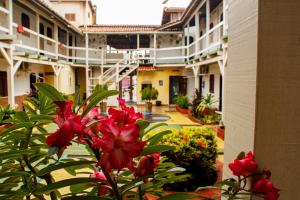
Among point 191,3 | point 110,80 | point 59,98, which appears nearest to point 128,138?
point 59,98

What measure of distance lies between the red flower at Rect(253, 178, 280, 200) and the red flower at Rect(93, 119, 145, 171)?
1.44 feet

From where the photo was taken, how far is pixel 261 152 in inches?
39.6

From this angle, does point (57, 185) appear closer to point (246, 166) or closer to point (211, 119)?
point (246, 166)

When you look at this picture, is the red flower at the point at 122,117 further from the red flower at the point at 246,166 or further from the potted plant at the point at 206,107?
the potted plant at the point at 206,107

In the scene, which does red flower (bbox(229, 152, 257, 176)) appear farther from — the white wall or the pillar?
the white wall

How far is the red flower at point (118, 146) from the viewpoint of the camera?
2.30 ft

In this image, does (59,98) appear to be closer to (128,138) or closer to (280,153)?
(128,138)

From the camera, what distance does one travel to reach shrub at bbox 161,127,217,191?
4.42 m

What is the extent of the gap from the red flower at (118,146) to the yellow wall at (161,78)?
849 inches

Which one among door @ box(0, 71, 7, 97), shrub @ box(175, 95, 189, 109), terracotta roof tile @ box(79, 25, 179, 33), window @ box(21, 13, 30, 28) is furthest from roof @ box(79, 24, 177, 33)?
door @ box(0, 71, 7, 97)

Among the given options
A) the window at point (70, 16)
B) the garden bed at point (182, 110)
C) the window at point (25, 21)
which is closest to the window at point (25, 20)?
the window at point (25, 21)

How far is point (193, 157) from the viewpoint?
4.55m

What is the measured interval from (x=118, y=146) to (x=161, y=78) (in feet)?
71.9

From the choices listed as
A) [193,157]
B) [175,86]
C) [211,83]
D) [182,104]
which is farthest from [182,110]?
[193,157]
